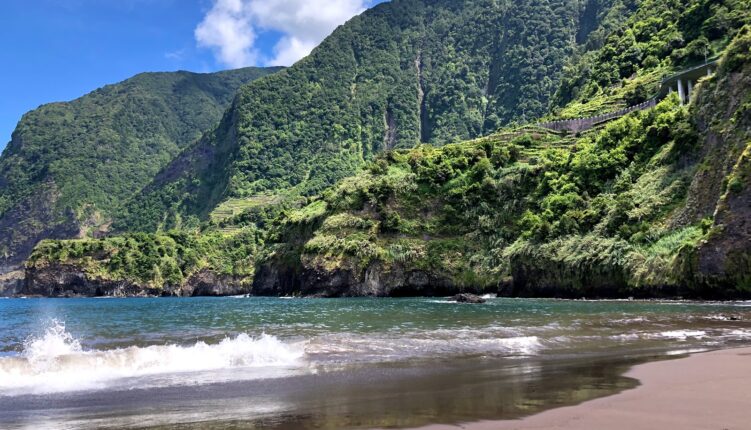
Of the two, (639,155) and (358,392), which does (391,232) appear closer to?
(639,155)

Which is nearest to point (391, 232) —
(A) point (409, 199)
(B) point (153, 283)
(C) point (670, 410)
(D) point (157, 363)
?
(A) point (409, 199)

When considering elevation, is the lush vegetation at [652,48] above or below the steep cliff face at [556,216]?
above

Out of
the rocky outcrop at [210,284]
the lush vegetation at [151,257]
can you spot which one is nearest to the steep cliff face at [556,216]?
the rocky outcrop at [210,284]

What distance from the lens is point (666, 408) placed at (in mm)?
11680

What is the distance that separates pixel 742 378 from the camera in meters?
14.4

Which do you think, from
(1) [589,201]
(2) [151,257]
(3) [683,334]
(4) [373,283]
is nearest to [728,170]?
(1) [589,201]

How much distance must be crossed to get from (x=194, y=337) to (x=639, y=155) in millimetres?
59485

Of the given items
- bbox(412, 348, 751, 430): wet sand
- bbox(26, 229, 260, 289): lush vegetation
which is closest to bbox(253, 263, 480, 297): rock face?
bbox(412, 348, 751, 430): wet sand

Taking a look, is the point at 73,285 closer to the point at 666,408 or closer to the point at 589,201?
the point at 589,201

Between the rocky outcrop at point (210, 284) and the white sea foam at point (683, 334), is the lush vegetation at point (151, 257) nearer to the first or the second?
the rocky outcrop at point (210, 284)

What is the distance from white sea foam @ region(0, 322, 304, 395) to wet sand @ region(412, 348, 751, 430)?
10.0m

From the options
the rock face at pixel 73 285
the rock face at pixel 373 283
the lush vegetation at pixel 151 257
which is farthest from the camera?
the lush vegetation at pixel 151 257

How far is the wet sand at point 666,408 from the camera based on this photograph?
1050cm

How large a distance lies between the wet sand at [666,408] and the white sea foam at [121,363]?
10.0 meters
